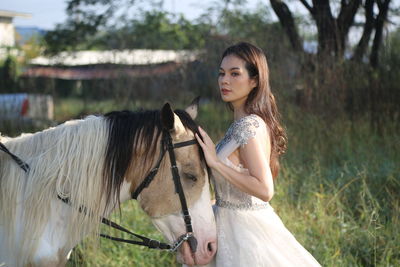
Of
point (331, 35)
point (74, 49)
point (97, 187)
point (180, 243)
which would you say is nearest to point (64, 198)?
point (97, 187)

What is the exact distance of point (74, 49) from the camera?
34.9 feet

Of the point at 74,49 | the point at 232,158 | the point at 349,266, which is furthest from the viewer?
the point at 74,49

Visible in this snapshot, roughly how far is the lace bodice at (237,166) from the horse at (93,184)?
0.44ft

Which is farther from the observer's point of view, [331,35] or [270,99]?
[331,35]

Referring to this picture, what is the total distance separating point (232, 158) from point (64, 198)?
0.87 metres

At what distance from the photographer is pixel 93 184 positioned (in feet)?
6.97

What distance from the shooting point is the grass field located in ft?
12.0

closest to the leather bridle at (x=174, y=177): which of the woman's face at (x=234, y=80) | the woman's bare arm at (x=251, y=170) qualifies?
the woman's bare arm at (x=251, y=170)

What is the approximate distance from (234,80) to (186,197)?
2.21ft

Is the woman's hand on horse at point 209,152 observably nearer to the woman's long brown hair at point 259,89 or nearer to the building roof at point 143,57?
the woman's long brown hair at point 259,89

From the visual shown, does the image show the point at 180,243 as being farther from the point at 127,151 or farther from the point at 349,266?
the point at 349,266

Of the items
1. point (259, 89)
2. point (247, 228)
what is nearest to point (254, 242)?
point (247, 228)

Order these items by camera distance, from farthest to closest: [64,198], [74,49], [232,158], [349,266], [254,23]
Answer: [74,49] → [254,23] → [349,266] → [232,158] → [64,198]

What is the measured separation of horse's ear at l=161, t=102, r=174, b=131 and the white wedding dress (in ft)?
1.14
